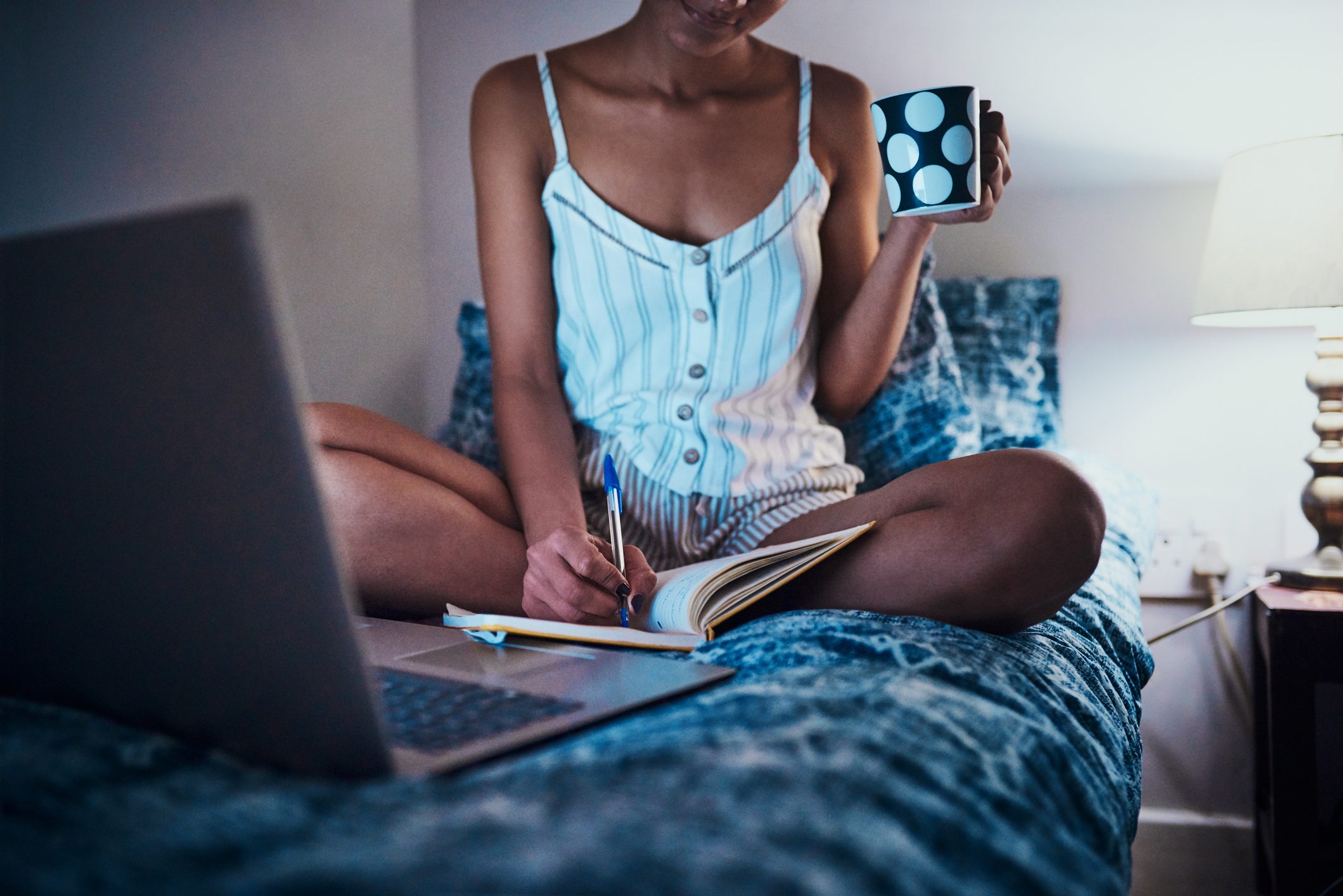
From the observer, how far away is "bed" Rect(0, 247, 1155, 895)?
0.99 feet

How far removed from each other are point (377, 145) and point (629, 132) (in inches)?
31.9

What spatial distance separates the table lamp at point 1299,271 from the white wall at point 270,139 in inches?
51.2

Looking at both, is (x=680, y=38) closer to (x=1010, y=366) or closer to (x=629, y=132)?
(x=629, y=132)

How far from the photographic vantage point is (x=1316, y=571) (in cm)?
144

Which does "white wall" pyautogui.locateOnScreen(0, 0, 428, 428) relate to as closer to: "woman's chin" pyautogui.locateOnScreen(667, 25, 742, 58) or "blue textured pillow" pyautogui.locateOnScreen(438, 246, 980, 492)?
"blue textured pillow" pyautogui.locateOnScreen(438, 246, 980, 492)

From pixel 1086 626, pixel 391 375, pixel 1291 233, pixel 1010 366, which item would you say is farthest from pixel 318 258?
pixel 1291 233

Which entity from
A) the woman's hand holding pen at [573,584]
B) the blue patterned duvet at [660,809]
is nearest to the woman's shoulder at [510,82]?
the woman's hand holding pen at [573,584]

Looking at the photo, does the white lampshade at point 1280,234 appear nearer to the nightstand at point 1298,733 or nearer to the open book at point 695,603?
the nightstand at point 1298,733

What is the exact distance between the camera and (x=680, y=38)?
1161mm

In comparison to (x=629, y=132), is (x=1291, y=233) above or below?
below

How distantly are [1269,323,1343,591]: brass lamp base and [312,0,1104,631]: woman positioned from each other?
0.70 m

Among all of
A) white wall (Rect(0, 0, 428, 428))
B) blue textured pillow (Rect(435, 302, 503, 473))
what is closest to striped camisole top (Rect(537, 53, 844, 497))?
blue textured pillow (Rect(435, 302, 503, 473))

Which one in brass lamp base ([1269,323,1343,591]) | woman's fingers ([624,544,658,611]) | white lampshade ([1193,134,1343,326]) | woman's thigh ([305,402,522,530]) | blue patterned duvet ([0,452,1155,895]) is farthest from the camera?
brass lamp base ([1269,323,1343,591])

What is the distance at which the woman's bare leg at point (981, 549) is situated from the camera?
76 centimetres
